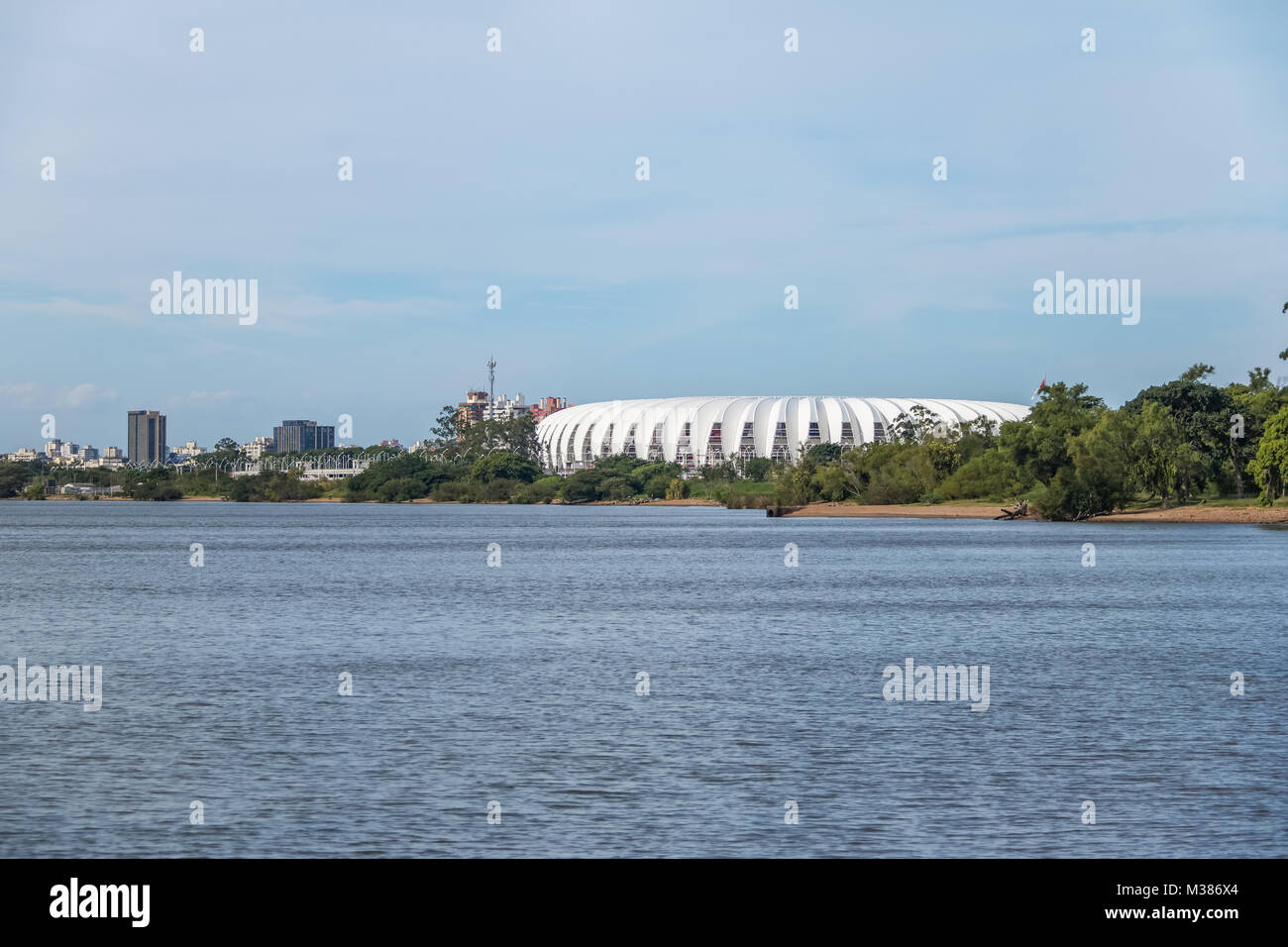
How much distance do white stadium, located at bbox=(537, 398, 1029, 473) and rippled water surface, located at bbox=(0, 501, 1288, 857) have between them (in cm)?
13463

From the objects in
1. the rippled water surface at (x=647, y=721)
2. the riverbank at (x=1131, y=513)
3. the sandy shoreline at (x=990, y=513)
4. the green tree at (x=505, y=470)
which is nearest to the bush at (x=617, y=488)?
the sandy shoreline at (x=990, y=513)

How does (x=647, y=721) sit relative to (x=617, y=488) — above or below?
below

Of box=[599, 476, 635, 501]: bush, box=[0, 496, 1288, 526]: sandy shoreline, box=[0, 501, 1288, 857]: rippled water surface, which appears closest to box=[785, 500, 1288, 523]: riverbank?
box=[0, 496, 1288, 526]: sandy shoreline

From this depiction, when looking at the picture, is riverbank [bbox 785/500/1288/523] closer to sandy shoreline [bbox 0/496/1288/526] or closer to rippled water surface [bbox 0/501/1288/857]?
sandy shoreline [bbox 0/496/1288/526]

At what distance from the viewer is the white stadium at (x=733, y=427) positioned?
176875 mm

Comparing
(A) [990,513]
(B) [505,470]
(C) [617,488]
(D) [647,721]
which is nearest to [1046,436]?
(A) [990,513]

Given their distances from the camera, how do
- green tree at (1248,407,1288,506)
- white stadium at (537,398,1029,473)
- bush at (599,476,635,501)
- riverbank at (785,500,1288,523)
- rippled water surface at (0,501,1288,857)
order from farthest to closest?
1. white stadium at (537,398,1029,473)
2. bush at (599,476,635,501)
3. riverbank at (785,500,1288,523)
4. green tree at (1248,407,1288,506)
5. rippled water surface at (0,501,1288,857)

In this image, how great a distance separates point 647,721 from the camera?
17156 millimetres

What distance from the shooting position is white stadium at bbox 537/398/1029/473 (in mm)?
176875

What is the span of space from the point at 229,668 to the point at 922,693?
442 inches

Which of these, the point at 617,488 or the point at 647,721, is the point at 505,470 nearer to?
the point at 617,488

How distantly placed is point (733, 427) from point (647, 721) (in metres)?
162

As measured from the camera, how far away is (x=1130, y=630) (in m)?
28.6
